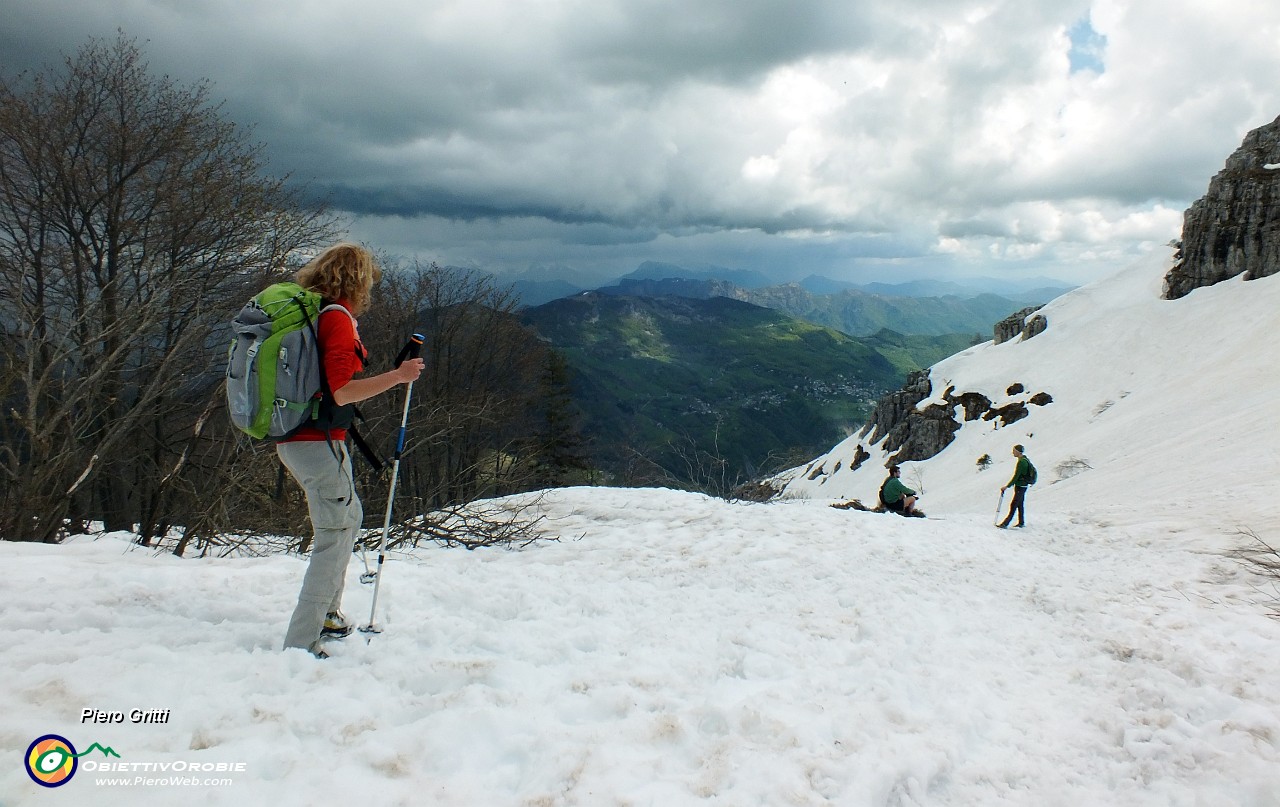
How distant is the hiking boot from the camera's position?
14.4 feet

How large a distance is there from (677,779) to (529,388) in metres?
29.0

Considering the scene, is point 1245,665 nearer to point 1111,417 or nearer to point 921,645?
point 921,645

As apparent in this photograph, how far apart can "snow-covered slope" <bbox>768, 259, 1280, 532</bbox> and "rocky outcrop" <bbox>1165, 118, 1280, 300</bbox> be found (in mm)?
1777

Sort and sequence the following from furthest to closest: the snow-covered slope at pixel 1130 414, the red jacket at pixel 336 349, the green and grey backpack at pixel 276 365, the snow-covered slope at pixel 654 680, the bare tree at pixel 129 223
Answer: the snow-covered slope at pixel 1130 414 → the bare tree at pixel 129 223 → the red jacket at pixel 336 349 → the green and grey backpack at pixel 276 365 → the snow-covered slope at pixel 654 680

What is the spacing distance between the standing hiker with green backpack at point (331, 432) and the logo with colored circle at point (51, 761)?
1323 millimetres

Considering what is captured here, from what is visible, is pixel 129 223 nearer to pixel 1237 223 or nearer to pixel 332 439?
pixel 332 439

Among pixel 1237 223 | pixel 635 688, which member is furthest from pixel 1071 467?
pixel 1237 223

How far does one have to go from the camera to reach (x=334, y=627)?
440 centimetres

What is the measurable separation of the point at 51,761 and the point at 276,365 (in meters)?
2.09

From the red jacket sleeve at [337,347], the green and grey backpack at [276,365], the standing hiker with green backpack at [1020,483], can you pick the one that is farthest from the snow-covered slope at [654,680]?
the standing hiker with green backpack at [1020,483]

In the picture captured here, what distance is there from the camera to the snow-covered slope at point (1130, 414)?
17328 millimetres

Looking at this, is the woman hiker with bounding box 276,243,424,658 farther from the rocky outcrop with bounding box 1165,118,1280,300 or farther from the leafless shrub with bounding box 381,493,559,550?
the rocky outcrop with bounding box 1165,118,1280,300

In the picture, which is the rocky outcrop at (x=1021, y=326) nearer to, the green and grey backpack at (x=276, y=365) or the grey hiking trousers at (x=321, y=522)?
the grey hiking trousers at (x=321, y=522)

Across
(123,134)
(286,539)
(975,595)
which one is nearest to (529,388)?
(123,134)
